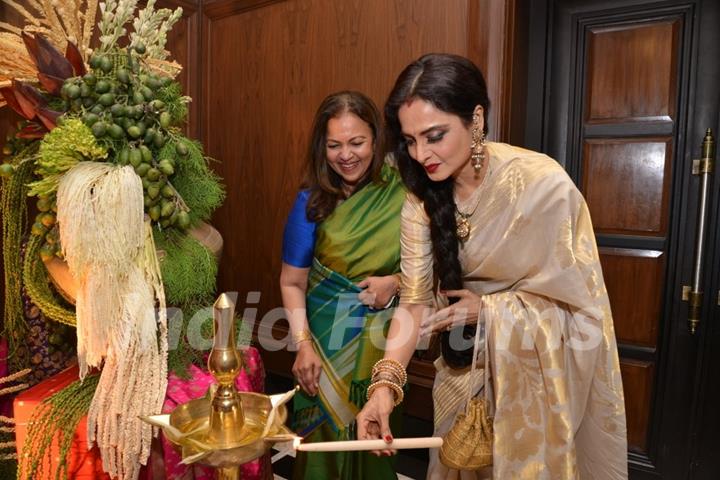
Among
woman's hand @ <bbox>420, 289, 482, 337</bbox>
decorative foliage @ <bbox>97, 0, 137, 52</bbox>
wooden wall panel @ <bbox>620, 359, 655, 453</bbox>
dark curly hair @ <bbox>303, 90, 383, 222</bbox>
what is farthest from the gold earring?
wooden wall panel @ <bbox>620, 359, 655, 453</bbox>

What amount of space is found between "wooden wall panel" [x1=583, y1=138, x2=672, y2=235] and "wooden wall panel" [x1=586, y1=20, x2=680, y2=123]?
11 centimetres

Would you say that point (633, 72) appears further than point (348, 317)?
Yes

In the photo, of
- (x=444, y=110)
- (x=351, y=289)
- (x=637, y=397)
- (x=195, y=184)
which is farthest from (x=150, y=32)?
(x=637, y=397)

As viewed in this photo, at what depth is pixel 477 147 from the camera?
129 centimetres

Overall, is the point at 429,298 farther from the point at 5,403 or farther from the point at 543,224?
the point at 5,403

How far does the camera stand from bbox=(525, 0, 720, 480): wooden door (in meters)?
1.96

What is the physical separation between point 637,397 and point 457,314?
1.27m

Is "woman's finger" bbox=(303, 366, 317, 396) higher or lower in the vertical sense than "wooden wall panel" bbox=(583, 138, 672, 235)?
lower

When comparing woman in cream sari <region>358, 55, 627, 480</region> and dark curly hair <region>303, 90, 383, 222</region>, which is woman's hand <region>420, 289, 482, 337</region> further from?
dark curly hair <region>303, 90, 383, 222</region>

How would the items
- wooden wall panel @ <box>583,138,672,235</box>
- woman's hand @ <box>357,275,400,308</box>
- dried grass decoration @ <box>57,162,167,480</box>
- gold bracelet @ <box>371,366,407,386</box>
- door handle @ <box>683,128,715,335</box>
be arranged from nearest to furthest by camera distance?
dried grass decoration @ <box>57,162,167,480</box> < gold bracelet @ <box>371,366,407,386</box> < woman's hand @ <box>357,275,400,308</box> < door handle @ <box>683,128,715,335</box> < wooden wall panel @ <box>583,138,672,235</box>

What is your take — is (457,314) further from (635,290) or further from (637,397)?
(637,397)

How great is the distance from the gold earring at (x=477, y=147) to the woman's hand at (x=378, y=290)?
1.53ft

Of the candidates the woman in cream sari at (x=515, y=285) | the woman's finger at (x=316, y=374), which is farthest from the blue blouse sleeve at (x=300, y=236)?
the woman in cream sari at (x=515, y=285)

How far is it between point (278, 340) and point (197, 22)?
1730mm
